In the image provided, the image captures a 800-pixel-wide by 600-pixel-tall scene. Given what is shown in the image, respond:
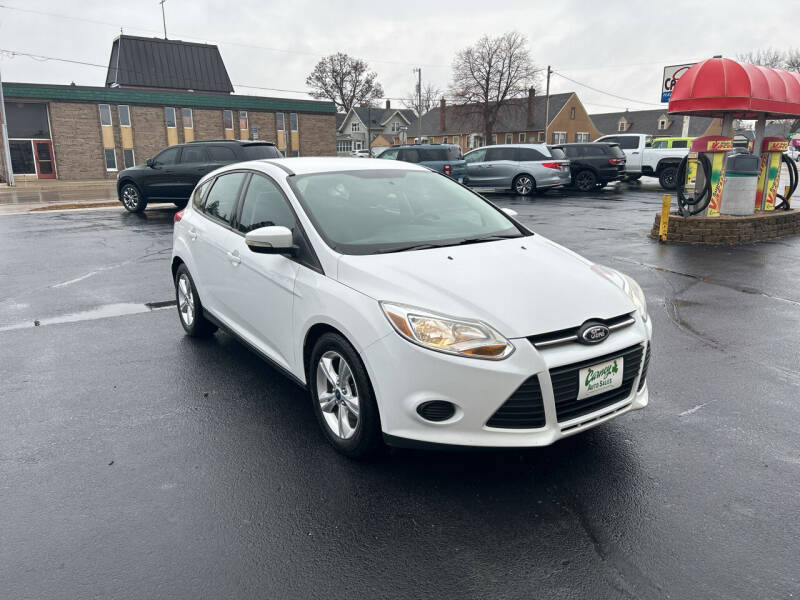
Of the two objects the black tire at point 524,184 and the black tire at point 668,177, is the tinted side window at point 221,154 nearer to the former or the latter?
the black tire at point 524,184

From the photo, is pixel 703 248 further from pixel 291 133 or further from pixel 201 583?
pixel 291 133

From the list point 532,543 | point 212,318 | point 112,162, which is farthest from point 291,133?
point 532,543

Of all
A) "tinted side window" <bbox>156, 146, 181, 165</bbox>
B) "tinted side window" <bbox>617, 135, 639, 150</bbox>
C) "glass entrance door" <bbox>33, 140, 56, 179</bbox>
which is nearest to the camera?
"tinted side window" <bbox>156, 146, 181, 165</bbox>

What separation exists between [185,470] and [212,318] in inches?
76.4

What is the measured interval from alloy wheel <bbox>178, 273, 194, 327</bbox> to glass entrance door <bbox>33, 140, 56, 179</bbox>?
39491 mm

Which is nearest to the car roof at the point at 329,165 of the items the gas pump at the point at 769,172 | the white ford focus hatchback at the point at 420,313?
the white ford focus hatchback at the point at 420,313

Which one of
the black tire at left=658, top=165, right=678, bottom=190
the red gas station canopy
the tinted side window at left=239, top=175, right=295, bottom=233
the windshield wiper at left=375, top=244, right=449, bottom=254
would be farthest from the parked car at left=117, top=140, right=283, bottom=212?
the black tire at left=658, top=165, right=678, bottom=190

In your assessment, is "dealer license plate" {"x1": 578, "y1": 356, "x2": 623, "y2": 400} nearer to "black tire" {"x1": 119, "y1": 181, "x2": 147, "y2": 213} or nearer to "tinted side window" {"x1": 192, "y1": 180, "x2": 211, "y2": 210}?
"tinted side window" {"x1": 192, "y1": 180, "x2": 211, "y2": 210}

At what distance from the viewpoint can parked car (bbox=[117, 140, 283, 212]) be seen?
51.6 ft

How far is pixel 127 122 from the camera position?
40594 mm

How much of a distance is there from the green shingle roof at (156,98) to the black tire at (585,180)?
30795 millimetres

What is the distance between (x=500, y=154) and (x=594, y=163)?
360 centimetres

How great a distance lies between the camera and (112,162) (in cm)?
4062

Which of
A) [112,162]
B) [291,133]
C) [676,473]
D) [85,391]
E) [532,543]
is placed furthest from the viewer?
[291,133]
